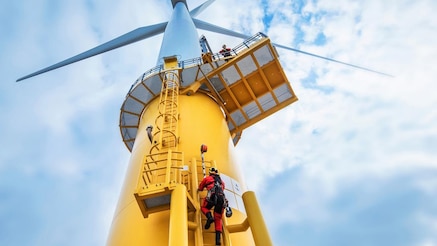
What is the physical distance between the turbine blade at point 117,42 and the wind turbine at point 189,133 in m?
9.52

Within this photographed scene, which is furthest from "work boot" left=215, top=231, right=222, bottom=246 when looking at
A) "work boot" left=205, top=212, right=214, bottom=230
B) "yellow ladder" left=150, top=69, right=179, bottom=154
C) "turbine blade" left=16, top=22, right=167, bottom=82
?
"turbine blade" left=16, top=22, right=167, bottom=82

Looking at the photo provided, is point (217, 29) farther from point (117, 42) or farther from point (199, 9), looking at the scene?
point (117, 42)

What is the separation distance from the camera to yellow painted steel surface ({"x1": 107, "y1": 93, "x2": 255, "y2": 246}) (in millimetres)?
7391

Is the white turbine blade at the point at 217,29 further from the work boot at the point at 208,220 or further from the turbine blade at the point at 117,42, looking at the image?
the work boot at the point at 208,220

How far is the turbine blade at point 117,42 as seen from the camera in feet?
77.5

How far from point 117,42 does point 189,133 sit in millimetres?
20750

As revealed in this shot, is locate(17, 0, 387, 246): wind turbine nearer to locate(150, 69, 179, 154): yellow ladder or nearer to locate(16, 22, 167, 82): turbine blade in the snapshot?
locate(150, 69, 179, 154): yellow ladder

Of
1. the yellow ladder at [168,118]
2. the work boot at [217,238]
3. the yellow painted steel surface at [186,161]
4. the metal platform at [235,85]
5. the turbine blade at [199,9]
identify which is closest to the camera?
the work boot at [217,238]

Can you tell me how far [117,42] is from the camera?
1080 inches

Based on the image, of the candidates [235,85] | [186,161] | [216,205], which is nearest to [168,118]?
[186,161]

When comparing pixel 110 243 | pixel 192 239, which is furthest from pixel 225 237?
pixel 110 243

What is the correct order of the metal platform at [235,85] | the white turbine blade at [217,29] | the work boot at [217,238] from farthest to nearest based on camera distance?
the white turbine blade at [217,29], the metal platform at [235,85], the work boot at [217,238]

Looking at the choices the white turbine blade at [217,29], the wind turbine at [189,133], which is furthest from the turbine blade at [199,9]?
the wind turbine at [189,133]

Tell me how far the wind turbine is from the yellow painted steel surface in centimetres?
3
